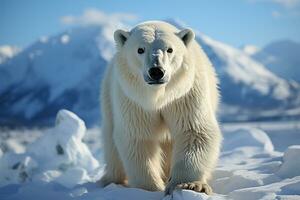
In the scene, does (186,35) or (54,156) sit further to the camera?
(54,156)

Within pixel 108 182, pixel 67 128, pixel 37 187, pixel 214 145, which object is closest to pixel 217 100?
pixel 214 145

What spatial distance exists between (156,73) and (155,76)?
0.03 m

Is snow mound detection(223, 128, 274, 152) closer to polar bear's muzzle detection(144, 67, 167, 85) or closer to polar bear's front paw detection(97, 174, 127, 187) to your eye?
polar bear's front paw detection(97, 174, 127, 187)

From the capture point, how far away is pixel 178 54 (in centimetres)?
418

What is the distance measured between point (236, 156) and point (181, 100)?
2.85m

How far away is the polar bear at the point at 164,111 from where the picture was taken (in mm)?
4105

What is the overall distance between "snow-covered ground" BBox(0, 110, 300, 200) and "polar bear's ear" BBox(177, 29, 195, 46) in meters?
1.31

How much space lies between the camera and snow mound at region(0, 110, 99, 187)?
8.96 meters

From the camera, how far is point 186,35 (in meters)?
4.43

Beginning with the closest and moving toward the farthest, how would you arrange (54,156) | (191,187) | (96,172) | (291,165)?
(191,187), (291,165), (96,172), (54,156)

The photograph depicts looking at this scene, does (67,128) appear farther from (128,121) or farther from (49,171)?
(128,121)

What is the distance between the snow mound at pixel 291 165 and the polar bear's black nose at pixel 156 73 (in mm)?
1468

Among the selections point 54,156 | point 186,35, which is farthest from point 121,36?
point 54,156

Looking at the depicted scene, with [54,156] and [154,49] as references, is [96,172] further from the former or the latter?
[154,49]
